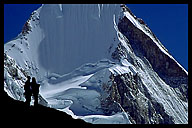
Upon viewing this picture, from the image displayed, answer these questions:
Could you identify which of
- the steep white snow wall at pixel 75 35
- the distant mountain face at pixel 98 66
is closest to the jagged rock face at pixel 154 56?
the distant mountain face at pixel 98 66

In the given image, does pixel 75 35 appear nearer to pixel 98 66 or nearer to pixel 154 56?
pixel 98 66

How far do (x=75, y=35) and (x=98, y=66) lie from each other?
80.5ft

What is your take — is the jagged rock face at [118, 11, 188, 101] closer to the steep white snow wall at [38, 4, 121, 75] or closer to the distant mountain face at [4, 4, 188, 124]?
the distant mountain face at [4, 4, 188, 124]

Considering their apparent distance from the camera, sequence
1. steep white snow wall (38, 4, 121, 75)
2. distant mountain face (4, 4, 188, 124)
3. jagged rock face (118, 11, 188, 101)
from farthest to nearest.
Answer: jagged rock face (118, 11, 188, 101) < steep white snow wall (38, 4, 121, 75) < distant mountain face (4, 4, 188, 124)

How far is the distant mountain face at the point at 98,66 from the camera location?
148 metres

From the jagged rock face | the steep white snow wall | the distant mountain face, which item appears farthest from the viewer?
the jagged rock face

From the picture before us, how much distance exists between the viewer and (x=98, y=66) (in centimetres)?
16750

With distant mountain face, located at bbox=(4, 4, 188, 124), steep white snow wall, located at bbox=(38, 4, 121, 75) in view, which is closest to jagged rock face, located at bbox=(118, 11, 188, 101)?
distant mountain face, located at bbox=(4, 4, 188, 124)

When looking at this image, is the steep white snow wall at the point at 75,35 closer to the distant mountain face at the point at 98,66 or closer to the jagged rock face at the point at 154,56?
the distant mountain face at the point at 98,66

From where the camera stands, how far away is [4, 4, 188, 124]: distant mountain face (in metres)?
148

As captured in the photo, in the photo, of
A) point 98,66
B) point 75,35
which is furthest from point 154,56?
point 98,66

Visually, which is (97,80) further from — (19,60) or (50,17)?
(50,17)

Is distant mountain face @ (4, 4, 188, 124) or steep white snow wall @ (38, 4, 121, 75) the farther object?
steep white snow wall @ (38, 4, 121, 75)

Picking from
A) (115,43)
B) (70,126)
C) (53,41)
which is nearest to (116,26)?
(115,43)
